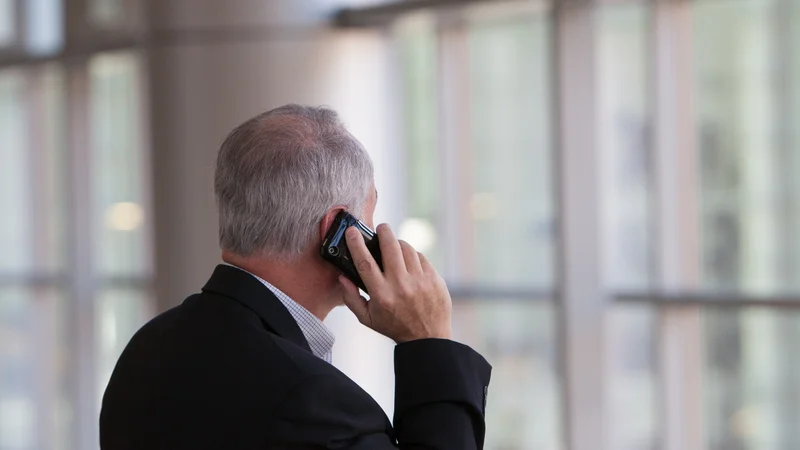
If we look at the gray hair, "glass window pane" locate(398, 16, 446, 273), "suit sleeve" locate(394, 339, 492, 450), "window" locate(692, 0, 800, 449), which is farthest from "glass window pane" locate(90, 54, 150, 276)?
"suit sleeve" locate(394, 339, 492, 450)

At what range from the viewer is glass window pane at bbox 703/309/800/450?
507 cm

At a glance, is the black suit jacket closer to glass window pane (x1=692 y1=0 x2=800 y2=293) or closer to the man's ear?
the man's ear

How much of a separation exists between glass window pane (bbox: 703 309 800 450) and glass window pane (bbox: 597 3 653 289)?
1.60ft

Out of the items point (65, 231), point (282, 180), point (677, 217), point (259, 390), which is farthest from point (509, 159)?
point (259, 390)

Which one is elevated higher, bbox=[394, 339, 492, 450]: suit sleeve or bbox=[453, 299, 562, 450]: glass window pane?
bbox=[394, 339, 492, 450]: suit sleeve

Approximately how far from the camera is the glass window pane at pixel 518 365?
5.90 meters

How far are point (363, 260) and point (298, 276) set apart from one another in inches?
4.7

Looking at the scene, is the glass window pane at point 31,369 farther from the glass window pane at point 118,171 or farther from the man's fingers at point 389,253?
the man's fingers at point 389,253

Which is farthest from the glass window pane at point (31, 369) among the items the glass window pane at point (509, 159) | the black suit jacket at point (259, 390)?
the black suit jacket at point (259, 390)

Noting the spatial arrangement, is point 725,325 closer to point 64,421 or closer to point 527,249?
point 527,249

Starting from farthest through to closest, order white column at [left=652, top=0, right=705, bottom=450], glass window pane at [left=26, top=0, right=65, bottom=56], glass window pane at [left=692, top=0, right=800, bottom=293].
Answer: glass window pane at [left=26, top=0, right=65, bottom=56]
white column at [left=652, top=0, right=705, bottom=450]
glass window pane at [left=692, top=0, right=800, bottom=293]

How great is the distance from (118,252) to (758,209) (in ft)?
15.0

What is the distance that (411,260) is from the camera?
1859 mm

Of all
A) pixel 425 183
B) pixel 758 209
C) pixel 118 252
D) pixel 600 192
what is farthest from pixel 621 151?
pixel 118 252
